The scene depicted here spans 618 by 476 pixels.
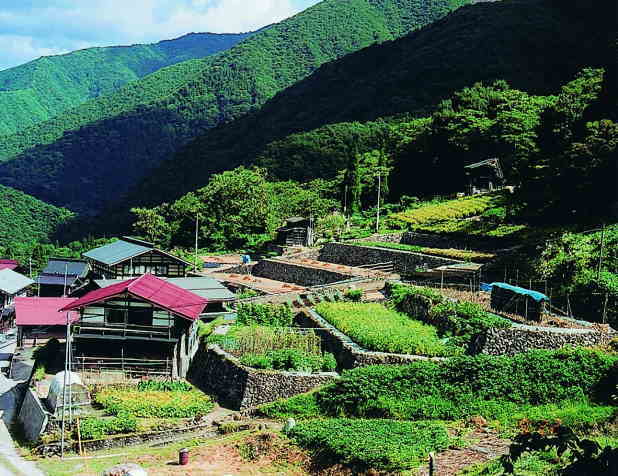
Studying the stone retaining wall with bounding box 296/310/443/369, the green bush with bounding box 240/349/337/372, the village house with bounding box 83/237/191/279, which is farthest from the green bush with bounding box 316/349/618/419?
the village house with bounding box 83/237/191/279

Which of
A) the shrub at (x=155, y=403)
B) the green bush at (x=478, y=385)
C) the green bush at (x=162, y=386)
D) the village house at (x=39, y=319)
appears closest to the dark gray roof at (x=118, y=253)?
the village house at (x=39, y=319)

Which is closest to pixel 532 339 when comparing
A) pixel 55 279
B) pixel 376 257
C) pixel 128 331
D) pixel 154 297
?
pixel 154 297

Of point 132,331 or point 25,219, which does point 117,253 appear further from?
point 25,219

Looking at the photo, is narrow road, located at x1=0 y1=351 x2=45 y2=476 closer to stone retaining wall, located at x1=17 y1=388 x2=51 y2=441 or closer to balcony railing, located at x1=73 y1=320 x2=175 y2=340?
stone retaining wall, located at x1=17 y1=388 x2=51 y2=441

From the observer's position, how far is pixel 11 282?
159 feet

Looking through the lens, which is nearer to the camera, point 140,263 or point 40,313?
point 40,313

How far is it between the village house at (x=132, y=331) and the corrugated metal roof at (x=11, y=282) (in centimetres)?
2280

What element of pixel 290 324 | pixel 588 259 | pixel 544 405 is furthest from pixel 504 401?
pixel 290 324

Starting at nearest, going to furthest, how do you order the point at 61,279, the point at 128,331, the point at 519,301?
the point at 519,301 < the point at 128,331 < the point at 61,279

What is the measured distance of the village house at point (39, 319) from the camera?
1340 inches

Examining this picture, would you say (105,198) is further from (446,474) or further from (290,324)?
(446,474)

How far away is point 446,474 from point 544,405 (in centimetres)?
535

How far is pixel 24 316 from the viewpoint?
1361 inches

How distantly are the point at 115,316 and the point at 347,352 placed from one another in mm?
9538
